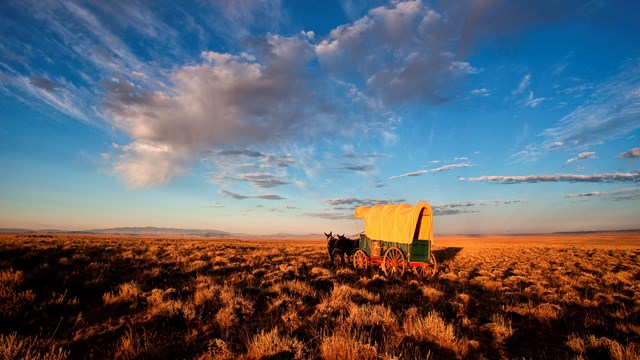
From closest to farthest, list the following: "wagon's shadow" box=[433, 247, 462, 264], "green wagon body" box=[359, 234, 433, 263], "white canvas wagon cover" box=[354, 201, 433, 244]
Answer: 1. "white canvas wagon cover" box=[354, 201, 433, 244]
2. "green wagon body" box=[359, 234, 433, 263]
3. "wagon's shadow" box=[433, 247, 462, 264]

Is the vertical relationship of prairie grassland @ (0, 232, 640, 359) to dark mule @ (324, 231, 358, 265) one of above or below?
below

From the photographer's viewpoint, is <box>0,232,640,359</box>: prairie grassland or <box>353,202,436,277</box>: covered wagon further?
<box>353,202,436,277</box>: covered wagon

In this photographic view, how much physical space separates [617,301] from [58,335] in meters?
13.4

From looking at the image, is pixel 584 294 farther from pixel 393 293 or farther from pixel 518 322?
pixel 393 293

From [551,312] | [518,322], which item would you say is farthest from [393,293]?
[551,312]

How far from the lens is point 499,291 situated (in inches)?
400

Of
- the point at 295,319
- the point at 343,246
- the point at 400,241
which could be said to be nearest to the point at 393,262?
the point at 400,241

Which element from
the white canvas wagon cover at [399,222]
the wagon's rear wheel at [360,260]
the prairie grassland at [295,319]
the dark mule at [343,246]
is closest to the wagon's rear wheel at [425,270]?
the white canvas wagon cover at [399,222]

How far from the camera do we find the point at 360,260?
14.5 m

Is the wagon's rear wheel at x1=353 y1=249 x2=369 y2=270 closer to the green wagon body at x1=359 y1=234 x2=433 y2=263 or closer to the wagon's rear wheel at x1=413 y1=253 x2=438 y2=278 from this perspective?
the green wagon body at x1=359 y1=234 x2=433 y2=263

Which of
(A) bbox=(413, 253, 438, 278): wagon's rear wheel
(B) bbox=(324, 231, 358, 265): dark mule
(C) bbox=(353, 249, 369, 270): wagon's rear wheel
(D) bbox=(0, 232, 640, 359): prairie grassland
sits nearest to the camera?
(D) bbox=(0, 232, 640, 359): prairie grassland

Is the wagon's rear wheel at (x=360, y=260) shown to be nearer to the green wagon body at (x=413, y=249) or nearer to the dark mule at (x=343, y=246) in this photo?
the green wagon body at (x=413, y=249)

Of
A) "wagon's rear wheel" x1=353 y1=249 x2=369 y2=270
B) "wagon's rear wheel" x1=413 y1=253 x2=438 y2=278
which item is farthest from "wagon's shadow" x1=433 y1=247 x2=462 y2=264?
"wagon's rear wheel" x1=353 y1=249 x2=369 y2=270

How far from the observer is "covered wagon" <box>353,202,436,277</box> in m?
12.7
